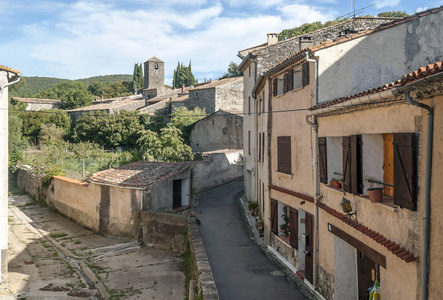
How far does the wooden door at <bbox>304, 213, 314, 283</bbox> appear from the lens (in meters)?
11.9

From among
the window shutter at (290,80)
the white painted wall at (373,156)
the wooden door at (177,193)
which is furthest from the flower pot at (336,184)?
the wooden door at (177,193)

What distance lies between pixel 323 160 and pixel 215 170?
2043 centimetres

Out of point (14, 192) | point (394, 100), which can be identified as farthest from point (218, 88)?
point (394, 100)

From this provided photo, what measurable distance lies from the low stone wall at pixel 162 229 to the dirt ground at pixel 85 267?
1.37 ft

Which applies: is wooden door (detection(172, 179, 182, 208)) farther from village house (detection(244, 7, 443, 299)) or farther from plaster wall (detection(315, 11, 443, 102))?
plaster wall (detection(315, 11, 443, 102))

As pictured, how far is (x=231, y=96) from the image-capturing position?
49.1 m

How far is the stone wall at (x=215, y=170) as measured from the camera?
29125 millimetres

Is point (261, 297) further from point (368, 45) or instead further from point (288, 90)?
point (368, 45)

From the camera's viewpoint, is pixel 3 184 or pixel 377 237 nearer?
pixel 377 237

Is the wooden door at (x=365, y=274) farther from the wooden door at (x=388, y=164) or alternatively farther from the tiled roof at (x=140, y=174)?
the tiled roof at (x=140, y=174)

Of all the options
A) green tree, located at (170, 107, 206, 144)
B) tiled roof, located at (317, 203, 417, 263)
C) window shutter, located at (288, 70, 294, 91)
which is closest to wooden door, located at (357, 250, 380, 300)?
tiled roof, located at (317, 203, 417, 263)

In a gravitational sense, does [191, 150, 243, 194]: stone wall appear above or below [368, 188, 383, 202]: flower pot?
below

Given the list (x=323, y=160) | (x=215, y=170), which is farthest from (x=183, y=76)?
(x=323, y=160)

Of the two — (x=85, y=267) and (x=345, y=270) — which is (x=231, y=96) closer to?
(x=85, y=267)
